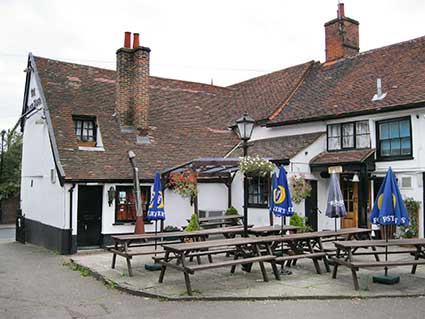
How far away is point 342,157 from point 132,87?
8.32 m

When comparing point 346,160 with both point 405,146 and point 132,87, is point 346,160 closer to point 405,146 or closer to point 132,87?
point 405,146

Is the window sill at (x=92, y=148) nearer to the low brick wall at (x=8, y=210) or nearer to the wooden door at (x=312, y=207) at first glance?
the wooden door at (x=312, y=207)

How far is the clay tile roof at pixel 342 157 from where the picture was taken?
14.6 m

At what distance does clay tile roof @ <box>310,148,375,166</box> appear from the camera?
1463cm

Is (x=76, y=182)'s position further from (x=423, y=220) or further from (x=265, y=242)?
(x=423, y=220)

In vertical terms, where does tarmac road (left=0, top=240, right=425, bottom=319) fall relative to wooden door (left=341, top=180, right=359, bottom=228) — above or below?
below

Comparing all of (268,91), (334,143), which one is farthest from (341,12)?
(334,143)

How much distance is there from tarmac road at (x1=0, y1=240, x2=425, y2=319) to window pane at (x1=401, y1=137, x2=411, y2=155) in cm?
738

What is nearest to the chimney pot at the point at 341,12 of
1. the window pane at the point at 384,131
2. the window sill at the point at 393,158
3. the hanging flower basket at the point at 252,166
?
the window pane at the point at 384,131

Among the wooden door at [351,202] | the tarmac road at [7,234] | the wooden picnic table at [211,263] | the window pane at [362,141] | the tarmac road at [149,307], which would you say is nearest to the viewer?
the tarmac road at [149,307]

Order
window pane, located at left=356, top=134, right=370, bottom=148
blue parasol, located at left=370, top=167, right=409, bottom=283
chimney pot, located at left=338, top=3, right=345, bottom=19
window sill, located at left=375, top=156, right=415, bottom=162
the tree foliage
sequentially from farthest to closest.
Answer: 1. the tree foliage
2. chimney pot, located at left=338, top=3, right=345, bottom=19
3. window pane, located at left=356, top=134, right=370, bottom=148
4. window sill, located at left=375, top=156, right=415, bottom=162
5. blue parasol, located at left=370, top=167, right=409, bottom=283

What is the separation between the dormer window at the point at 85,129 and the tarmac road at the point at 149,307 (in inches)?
304

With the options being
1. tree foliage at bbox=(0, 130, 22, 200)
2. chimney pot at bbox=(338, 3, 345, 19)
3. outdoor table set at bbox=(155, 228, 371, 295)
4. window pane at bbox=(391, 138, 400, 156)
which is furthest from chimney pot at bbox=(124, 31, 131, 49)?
tree foliage at bbox=(0, 130, 22, 200)

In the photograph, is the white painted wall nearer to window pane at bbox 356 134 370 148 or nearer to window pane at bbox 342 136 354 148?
window pane at bbox 342 136 354 148
